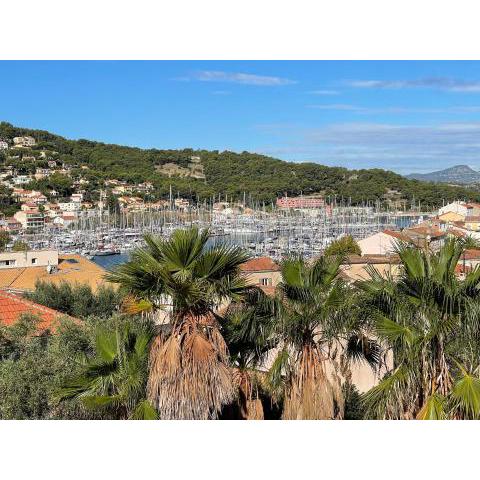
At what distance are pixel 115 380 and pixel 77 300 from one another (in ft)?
48.2

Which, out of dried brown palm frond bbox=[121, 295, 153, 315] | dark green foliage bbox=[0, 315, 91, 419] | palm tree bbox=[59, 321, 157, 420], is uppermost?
dried brown palm frond bbox=[121, 295, 153, 315]

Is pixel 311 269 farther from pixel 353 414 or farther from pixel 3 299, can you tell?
pixel 3 299

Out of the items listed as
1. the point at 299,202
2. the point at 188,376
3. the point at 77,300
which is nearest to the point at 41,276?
the point at 77,300

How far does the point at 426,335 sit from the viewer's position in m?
5.58

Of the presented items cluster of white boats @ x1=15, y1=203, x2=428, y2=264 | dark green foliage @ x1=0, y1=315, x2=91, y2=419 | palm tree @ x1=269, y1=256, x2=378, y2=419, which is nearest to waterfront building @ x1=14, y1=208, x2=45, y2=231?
cluster of white boats @ x1=15, y1=203, x2=428, y2=264

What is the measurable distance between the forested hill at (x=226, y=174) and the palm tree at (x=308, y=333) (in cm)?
12560

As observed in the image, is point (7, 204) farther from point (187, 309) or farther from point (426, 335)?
point (426, 335)

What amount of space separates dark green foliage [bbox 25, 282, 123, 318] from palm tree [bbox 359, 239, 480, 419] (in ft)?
48.3

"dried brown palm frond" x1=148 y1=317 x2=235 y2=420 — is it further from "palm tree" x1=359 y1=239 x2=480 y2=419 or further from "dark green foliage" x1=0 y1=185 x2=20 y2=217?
"dark green foliage" x1=0 y1=185 x2=20 y2=217

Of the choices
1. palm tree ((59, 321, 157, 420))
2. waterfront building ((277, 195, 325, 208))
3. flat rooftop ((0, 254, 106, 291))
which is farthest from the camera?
waterfront building ((277, 195, 325, 208))

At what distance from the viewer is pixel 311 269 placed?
6.91 m

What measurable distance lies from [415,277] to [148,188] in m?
A: 142

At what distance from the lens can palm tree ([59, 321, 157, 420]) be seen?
594 centimetres

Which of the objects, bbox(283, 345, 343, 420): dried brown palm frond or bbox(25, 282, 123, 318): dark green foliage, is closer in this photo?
bbox(283, 345, 343, 420): dried brown palm frond
